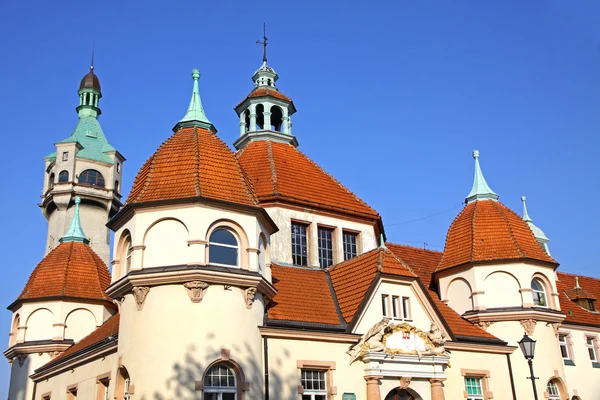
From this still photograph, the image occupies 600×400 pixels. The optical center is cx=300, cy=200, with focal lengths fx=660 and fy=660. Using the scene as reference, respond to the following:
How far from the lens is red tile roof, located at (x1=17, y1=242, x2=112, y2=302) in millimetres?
32875

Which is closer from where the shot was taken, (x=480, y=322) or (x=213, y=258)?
(x=213, y=258)

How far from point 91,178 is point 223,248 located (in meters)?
38.4

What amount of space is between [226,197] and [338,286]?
712cm

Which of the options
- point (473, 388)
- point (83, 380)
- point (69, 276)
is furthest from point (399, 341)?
point (69, 276)

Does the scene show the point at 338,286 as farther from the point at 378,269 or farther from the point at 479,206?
the point at 479,206

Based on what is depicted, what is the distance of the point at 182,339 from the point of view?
19.5 m

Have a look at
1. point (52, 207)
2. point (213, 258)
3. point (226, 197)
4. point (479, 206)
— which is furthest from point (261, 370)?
point (52, 207)

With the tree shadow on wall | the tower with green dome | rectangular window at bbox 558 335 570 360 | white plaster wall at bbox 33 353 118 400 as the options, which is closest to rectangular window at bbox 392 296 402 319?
the tree shadow on wall

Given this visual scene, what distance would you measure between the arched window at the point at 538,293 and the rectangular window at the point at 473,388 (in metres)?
5.19

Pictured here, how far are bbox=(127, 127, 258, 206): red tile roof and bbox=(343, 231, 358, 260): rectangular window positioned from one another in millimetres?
8146

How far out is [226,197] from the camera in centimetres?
2166

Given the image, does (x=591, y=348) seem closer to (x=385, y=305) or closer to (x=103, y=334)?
(x=385, y=305)

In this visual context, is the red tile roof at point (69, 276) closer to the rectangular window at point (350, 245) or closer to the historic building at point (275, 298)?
the historic building at point (275, 298)

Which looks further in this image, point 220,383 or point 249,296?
point 249,296
